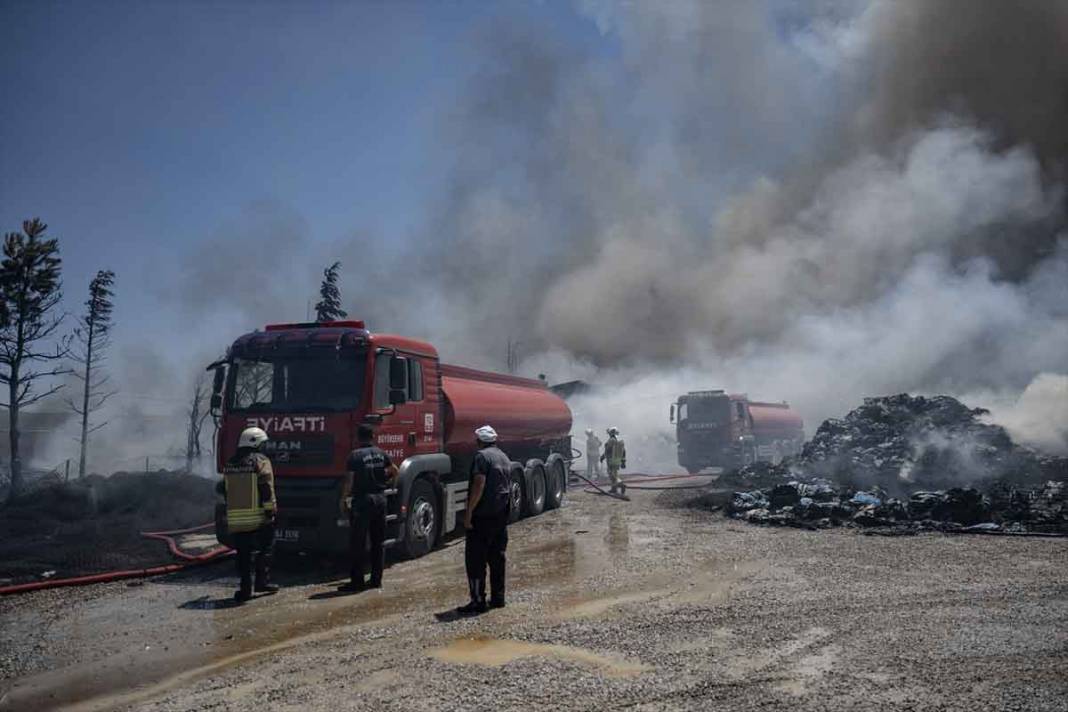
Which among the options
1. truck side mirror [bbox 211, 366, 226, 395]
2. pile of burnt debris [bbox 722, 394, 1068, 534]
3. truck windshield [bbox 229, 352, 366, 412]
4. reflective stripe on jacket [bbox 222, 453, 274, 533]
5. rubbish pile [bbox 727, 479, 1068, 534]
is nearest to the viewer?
reflective stripe on jacket [bbox 222, 453, 274, 533]

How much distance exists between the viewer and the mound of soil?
9.52 m

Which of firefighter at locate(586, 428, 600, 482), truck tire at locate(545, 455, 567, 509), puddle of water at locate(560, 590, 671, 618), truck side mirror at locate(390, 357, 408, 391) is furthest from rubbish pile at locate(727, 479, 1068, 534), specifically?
firefighter at locate(586, 428, 600, 482)

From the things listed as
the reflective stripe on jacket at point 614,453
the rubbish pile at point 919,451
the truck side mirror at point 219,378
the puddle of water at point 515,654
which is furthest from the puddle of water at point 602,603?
the rubbish pile at point 919,451

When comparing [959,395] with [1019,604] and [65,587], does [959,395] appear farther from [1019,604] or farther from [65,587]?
[65,587]

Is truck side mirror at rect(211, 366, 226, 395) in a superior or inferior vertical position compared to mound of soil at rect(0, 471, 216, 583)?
superior

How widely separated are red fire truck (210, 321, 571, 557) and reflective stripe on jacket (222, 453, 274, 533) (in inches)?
42.1

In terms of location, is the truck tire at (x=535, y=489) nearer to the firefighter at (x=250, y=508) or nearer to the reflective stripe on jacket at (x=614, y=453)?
the reflective stripe on jacket at (x=614, y=453)

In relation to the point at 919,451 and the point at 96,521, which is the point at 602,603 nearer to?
the point at 96,521

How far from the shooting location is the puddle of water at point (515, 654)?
5051 mm

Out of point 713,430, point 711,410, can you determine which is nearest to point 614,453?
point 713,430

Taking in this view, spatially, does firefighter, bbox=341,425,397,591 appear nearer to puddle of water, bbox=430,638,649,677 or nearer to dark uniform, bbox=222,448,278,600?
dark uniform, bbox=222,448,278,600

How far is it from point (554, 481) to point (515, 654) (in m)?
Answer: 10.3

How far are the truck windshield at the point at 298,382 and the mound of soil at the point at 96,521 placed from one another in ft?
8.89

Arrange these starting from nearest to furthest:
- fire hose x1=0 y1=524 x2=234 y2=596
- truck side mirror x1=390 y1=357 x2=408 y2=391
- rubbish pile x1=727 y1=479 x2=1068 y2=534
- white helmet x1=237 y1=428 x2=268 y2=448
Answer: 1. white helmet x1=237 y1=428 x2=268 y2=448
2. fire hose x1=0 y1=524 x2=234 y2=596
3. truck side mirror x1=390 y1=357 x2=408 y2=391
4. rubbish pile x1=727 y1=479 x2=1068 y2=534
